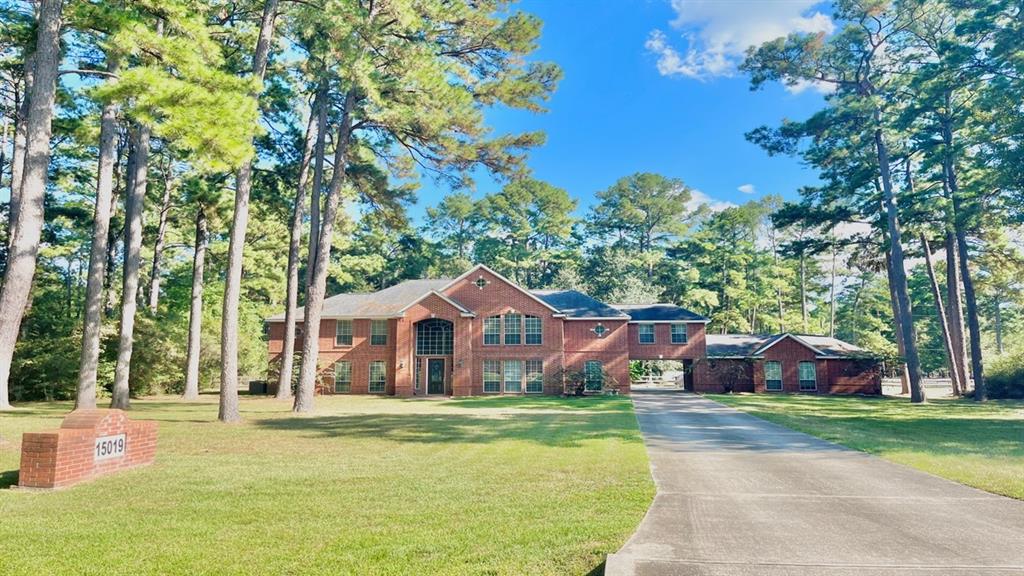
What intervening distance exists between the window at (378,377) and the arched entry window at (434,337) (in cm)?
232

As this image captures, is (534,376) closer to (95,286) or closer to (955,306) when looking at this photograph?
(95,286)

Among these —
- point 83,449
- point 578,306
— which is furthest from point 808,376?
point 83,449

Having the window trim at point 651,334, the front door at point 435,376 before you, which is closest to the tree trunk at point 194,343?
the front door at point 435,376

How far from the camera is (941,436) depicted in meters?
12.8

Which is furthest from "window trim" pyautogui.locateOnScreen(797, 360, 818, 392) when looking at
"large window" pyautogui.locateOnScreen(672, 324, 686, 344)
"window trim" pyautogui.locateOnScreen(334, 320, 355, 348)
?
"window trim" pyautogui.locateOnScreen(334, 320, 355, 348)

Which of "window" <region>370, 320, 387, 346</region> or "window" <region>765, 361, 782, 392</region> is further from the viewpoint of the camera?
"window" <region>765, 361, 782, 392</region>

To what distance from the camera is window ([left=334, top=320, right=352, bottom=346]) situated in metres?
30.9

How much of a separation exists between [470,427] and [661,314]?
22.0 m

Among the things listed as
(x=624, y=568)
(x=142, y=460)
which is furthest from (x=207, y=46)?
(x=624, y=568)

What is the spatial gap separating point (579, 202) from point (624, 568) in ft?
175

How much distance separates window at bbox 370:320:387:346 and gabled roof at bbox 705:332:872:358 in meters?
19.3

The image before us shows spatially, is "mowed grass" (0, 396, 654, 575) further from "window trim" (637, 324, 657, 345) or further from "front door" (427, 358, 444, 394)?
"window trim" (637, 324, 657, 345)

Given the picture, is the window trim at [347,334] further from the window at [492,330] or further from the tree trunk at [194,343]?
the window at [492,330]

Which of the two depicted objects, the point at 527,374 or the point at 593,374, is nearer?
the point at 593,374
